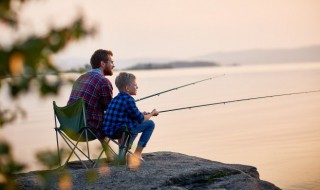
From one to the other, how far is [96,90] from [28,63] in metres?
4.95

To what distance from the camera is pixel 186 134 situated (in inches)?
584

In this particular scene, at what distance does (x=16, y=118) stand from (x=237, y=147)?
10484mm

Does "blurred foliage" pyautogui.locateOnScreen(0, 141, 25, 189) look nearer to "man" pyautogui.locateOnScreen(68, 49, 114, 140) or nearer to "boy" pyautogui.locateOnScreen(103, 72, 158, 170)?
"boy" pyautogui.locateOnScreen(103, 72, 158, 170)

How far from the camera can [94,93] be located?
625 centimetres

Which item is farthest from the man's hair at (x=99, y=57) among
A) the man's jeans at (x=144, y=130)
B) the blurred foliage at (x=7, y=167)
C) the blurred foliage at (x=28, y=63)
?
the blurred foliage at (x=7, y=167)

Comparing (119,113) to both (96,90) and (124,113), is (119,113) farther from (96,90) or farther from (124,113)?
(96,90)

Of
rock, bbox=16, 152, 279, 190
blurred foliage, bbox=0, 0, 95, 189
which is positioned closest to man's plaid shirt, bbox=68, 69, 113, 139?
rock, bbox=16, 152, 279, 190

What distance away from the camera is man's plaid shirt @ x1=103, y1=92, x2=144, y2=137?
235 inches

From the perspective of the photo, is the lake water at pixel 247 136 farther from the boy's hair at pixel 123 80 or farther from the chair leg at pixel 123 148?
the boy's hair at pixel 123 80

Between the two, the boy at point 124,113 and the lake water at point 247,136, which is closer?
the boy at point 124,113

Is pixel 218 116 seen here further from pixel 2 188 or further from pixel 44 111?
pixel 2 188

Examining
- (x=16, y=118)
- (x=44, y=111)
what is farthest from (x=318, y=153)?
(x=44, y=111)

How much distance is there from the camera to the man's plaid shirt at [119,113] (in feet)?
19.6

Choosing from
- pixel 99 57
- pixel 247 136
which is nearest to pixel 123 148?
pixel 99 57
